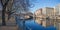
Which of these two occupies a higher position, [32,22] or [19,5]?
[19,5]

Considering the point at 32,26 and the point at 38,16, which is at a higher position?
the point at 38,16

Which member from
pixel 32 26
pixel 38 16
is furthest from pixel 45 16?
pixel 32 26

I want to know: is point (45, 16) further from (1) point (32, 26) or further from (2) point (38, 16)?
(1) point (32, 26)

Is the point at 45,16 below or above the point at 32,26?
above

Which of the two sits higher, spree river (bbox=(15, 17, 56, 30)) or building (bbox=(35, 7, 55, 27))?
building (bbox=(35, 7, 55, 27))

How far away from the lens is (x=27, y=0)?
1.41m

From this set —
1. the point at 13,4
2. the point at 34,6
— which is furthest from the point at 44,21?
the point at 13,4

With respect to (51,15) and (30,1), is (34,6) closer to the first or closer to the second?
(30,1)

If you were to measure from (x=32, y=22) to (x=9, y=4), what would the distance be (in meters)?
0.36

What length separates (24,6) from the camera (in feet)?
4.65

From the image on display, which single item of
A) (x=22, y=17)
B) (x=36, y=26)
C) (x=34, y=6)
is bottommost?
(x=36, y=26)

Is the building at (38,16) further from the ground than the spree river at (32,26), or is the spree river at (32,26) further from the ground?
the building at (38,16)

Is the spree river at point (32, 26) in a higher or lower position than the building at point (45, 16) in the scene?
lower

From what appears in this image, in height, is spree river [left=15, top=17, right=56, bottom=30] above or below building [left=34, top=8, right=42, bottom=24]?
below
